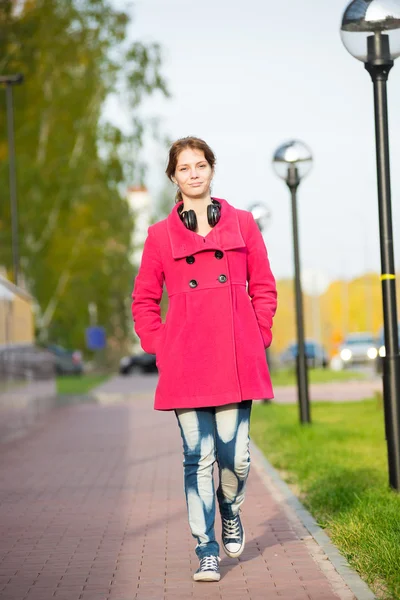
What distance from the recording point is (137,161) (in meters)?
43.1

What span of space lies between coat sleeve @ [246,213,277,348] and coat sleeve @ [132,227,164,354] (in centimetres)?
43

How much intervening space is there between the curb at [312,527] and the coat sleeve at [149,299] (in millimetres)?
1393

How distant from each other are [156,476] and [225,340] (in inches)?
223

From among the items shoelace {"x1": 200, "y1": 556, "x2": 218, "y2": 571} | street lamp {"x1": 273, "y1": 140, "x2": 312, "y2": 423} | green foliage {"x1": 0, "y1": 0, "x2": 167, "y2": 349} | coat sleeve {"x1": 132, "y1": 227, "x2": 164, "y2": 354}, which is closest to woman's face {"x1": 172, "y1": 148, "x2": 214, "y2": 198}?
coat sleeve {"x1": 132, "y1": 227, "x2": 164, "y2": 354}

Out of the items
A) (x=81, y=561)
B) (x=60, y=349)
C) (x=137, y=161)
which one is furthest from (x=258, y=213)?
(x=60, y=349)

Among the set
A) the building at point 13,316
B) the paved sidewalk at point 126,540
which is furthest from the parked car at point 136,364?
the paved sidewalk at point 126,540

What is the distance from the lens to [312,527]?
25.4 feet

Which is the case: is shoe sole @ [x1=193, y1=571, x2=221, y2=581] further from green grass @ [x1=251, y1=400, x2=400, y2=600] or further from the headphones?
the headphones

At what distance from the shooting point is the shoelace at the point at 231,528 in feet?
20.7

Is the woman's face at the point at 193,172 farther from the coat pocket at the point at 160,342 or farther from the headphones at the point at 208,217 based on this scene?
the coat pocket at the point at 160,342

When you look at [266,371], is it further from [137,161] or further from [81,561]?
[137,161]

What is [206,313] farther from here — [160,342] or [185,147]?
[185,147]

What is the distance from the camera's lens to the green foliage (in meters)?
38.8

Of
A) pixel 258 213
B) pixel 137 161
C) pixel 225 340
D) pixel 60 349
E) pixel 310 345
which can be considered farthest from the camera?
pixel 310 345
